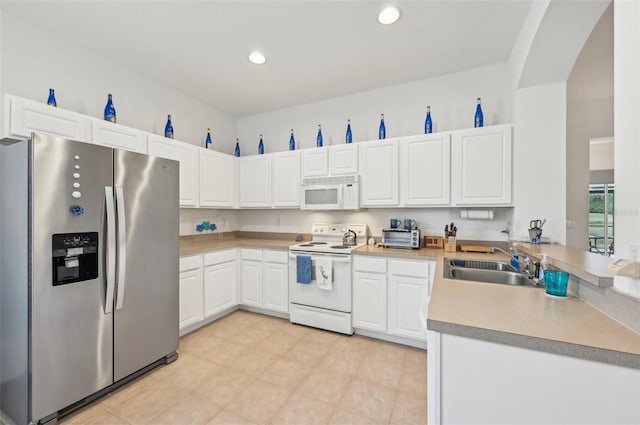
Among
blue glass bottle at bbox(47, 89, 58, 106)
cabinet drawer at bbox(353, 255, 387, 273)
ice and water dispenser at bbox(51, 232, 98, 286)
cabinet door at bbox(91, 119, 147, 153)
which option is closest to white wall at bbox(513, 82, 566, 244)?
cabinet drawer at bbox(353, 255, 387, 273)

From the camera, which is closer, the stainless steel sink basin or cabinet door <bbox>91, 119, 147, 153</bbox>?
the stainless steel sink basin

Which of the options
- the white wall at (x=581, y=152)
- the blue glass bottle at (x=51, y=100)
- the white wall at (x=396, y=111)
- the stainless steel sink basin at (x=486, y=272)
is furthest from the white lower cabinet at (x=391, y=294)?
the blue glass bottle at (x=51, y=100)

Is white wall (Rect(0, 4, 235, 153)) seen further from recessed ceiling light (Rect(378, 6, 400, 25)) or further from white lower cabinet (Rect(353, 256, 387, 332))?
white lower cabinet (Rect(353, 256, 387, 332))

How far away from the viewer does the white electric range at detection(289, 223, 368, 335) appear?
2.76 metres

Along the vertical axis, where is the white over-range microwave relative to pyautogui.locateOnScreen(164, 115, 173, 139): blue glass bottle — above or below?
below

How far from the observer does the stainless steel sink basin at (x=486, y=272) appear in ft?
5.83

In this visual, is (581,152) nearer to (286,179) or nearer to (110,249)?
(286,179)

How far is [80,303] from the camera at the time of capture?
171 centimetres

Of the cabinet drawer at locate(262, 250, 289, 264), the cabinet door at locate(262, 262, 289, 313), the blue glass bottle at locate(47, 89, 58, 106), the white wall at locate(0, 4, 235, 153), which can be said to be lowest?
the cabinet door at locate(262, 262, 289, 313)

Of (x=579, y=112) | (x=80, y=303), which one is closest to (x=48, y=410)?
(x=80, y=303)

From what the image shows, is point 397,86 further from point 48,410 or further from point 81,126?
point 48,410

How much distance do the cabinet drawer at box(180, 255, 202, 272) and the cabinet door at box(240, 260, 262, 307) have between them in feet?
2.06

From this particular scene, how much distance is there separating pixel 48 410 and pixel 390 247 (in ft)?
9.31

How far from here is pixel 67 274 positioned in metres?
1.65
